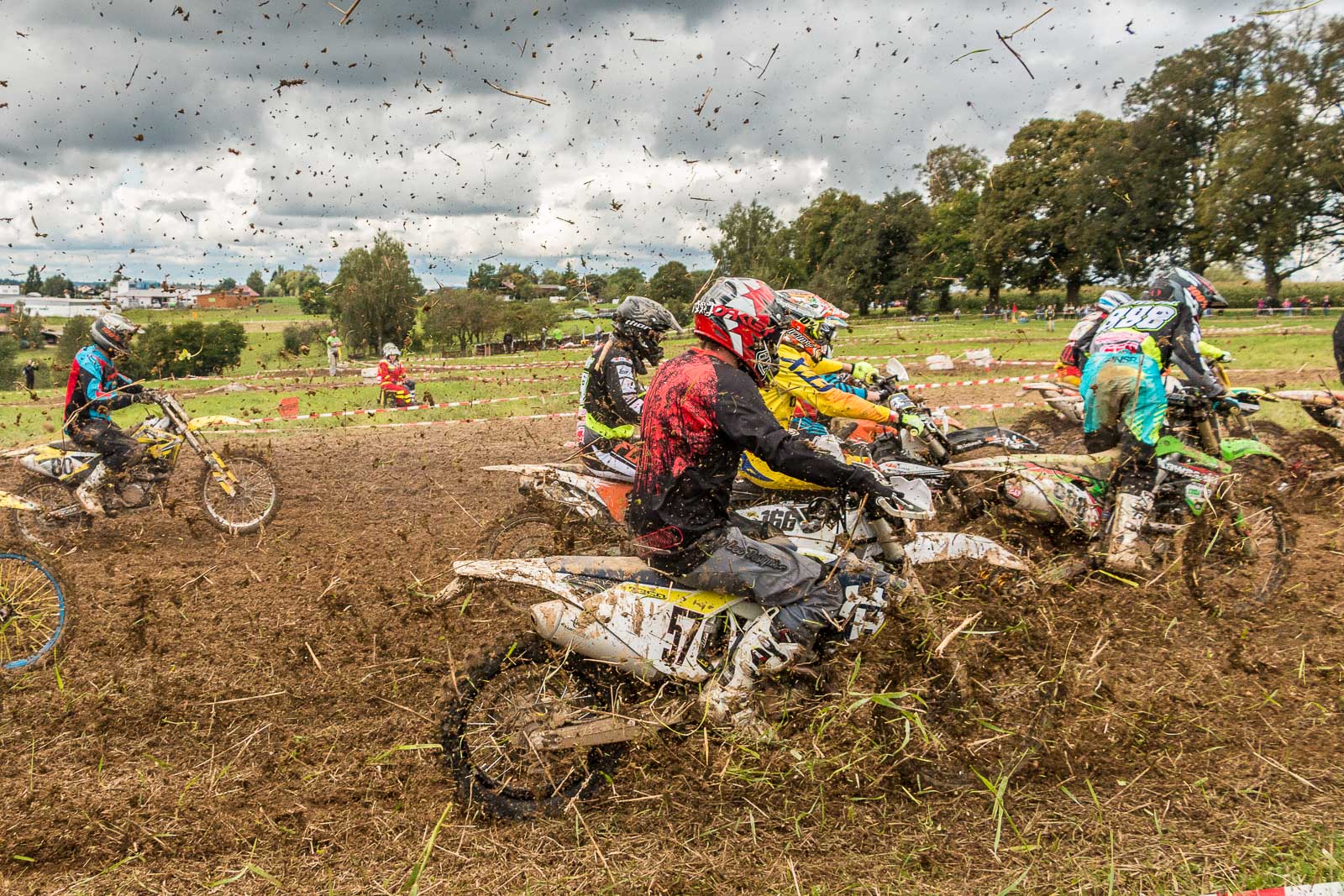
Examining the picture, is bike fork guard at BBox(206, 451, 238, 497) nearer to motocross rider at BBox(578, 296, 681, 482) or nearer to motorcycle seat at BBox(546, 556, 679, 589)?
motocross rider at BBox(578, 296, 681, 482)

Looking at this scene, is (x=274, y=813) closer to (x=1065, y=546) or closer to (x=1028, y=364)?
(x=1065, y=546)

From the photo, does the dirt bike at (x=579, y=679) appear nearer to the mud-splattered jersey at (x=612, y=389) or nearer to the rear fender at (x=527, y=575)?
the rear fender at (x=527, y=575)

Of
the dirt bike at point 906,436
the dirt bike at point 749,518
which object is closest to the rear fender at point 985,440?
the dirt bike at point 906,436

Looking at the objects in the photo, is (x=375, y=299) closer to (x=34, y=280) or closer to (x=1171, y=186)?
(x=34, y=280)

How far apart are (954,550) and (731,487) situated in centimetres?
171

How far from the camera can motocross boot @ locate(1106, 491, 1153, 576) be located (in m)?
6.02

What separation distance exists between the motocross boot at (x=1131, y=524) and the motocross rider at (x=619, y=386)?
368 cm

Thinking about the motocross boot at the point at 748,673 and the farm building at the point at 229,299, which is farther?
the farm building at the point at 229,299

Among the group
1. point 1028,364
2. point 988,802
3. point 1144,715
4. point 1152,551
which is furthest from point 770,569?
point 1028,364

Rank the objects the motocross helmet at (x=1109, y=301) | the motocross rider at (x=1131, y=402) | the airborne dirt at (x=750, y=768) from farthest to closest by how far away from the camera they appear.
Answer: the motocross helmet at (x=1109, y=301) → the motocross rider at (x=1131, y=402) → the airborne dirt at (x=750, y=768)

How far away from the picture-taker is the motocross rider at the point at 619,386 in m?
6.83

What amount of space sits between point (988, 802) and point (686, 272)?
427cm

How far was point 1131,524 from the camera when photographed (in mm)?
6129

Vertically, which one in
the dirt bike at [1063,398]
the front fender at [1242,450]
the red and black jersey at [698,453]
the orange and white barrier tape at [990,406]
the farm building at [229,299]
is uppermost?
the farm building at [229,299]
